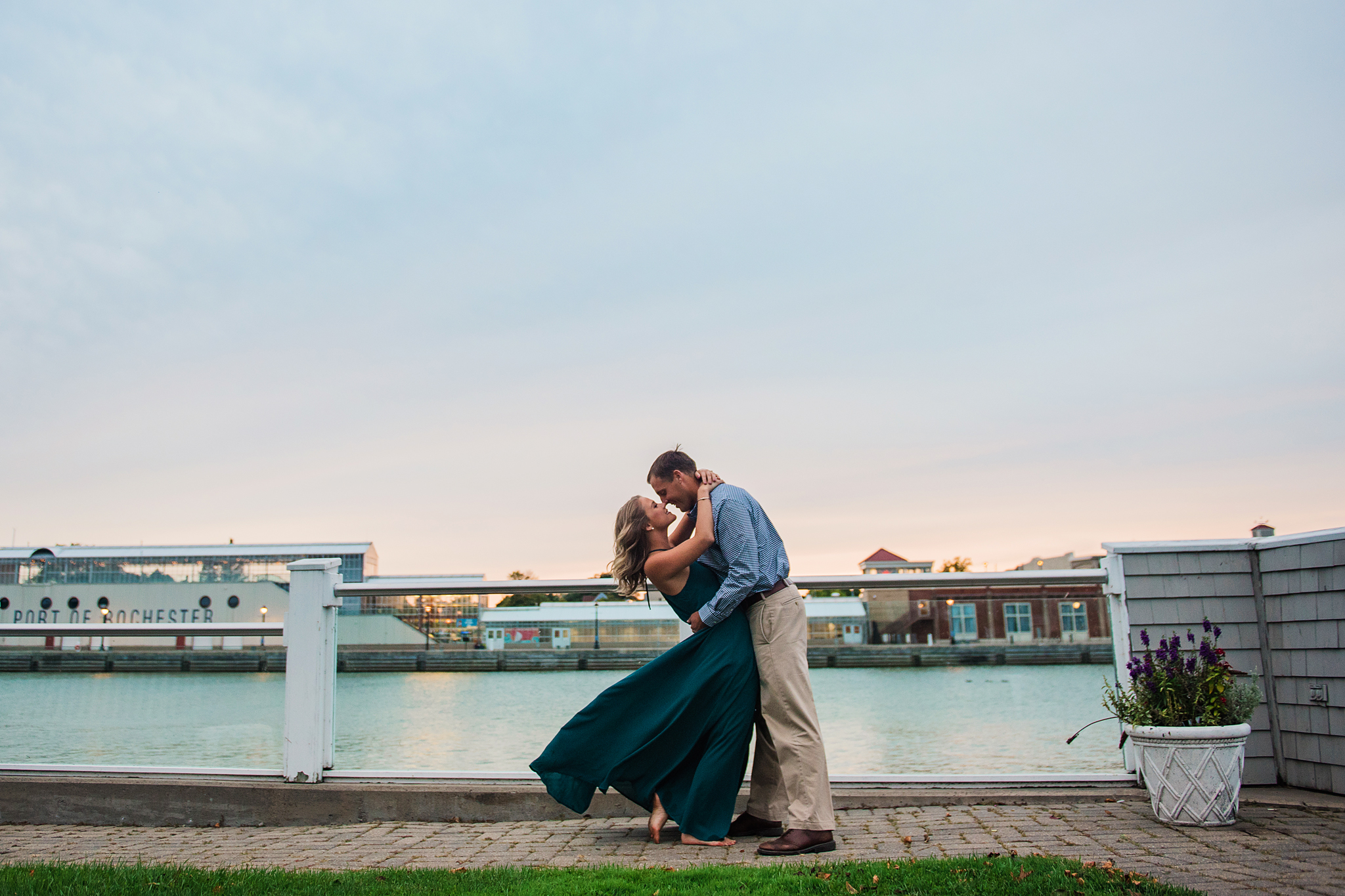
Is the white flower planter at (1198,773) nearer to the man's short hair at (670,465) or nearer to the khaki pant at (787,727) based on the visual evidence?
the khaki pant at (787,727)

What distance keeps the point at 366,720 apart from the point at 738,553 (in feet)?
7.83

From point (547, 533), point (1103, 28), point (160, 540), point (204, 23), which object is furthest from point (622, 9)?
point (160, 540)

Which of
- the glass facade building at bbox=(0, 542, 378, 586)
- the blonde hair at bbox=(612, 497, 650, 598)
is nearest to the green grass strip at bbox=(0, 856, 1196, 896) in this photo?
the blonde hair at bbox=(612, 497, 650, 598)

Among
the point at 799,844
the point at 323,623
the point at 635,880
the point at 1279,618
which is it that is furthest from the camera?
the point at 323,623

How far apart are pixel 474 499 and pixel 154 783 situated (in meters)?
29.1

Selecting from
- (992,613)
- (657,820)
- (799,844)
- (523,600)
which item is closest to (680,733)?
(657,820)

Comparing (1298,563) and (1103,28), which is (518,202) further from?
(1298,563)

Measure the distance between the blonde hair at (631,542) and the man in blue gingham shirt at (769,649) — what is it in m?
0.16

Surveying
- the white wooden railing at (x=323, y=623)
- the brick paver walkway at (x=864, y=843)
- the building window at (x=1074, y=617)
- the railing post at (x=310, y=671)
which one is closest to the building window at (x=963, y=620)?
the building window at (x=1074, y=617)

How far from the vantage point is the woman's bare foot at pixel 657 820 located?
3436 millimetres

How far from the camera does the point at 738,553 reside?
3412 mm

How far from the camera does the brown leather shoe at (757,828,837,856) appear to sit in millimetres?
3086

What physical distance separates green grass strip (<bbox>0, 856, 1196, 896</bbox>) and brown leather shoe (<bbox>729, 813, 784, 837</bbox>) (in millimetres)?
719

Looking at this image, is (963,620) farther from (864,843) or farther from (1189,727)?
(864,843)
